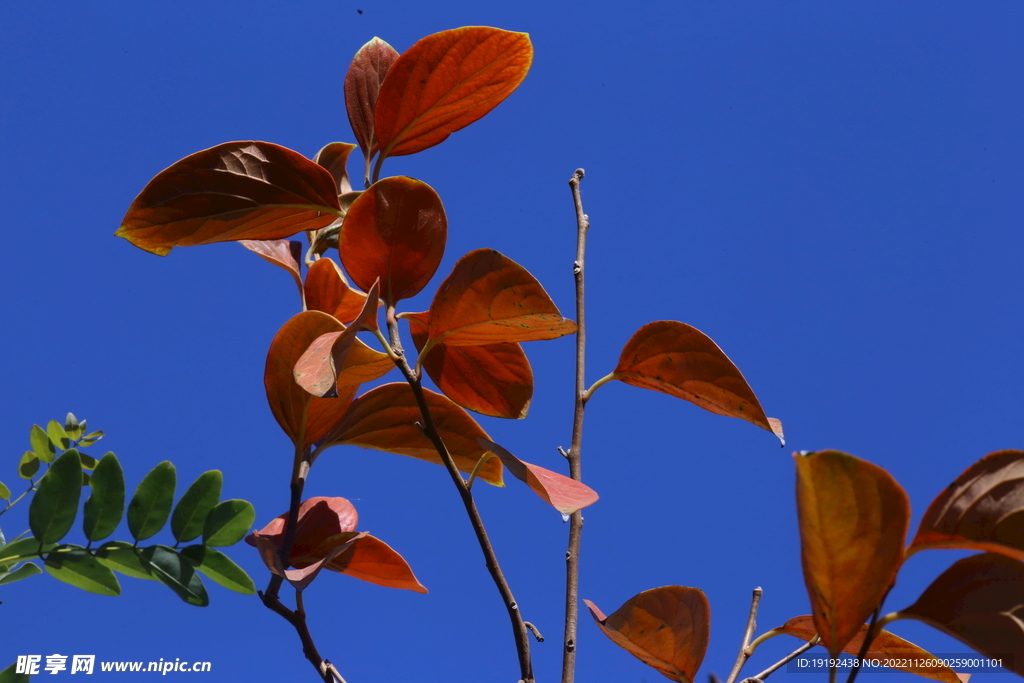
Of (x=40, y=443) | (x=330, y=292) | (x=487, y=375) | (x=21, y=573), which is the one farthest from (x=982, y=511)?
(x=40, y=443)

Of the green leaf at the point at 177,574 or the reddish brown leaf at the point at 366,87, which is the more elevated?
the reddish brown leaf at the point at 366,87

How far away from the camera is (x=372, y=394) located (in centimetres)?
46

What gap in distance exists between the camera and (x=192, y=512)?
0.44 m

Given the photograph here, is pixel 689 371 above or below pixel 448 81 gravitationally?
below

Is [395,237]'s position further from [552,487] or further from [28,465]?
[28,465]

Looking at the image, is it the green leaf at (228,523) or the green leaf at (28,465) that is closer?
the green leaf at (228,523)

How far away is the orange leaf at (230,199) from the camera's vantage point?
0.38 meters

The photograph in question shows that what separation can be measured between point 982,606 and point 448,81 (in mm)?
403

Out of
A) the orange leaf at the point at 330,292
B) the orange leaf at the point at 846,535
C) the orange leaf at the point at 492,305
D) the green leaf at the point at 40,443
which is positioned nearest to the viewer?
the orange leaf at the point at 846,535

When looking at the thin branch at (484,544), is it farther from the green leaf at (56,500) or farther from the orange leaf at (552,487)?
the green leaf at (56,500)

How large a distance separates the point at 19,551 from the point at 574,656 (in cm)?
34

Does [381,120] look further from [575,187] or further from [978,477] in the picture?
[978,477]

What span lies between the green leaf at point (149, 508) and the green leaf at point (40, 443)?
24cm

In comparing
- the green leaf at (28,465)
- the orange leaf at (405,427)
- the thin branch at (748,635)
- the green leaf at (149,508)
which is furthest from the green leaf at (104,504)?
the thin branch at (748,635)
